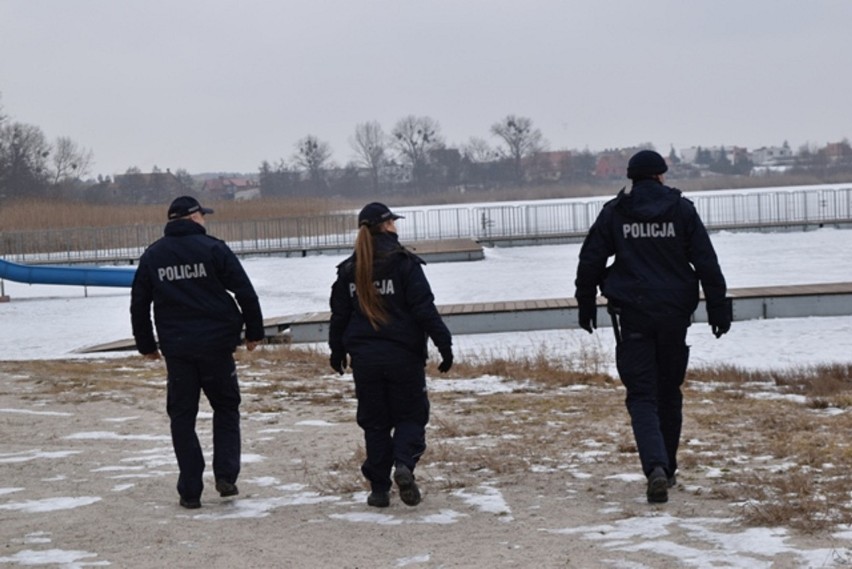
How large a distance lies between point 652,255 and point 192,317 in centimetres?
234

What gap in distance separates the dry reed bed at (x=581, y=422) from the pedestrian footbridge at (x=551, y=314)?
12.0 feet

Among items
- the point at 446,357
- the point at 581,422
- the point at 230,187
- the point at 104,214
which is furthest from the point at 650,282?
the point at 230,187

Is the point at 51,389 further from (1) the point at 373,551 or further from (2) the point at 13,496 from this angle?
(1) the point at 373,551

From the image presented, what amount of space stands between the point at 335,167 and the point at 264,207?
56.9 meters

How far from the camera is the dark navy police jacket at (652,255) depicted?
6.64m

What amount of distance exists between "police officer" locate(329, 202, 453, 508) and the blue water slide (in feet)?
73.3

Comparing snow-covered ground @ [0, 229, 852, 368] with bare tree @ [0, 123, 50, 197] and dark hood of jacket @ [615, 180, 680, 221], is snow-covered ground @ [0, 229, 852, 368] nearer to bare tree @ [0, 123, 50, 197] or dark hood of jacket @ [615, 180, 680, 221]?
dark hood of jacket @ [615, 180, 680, 221]

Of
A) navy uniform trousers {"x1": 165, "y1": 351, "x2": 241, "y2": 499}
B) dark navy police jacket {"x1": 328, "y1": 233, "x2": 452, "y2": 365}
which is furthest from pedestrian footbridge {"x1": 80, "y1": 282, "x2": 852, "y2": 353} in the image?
dark navy police jacket {"x1": 328, "y1": 233, "x2": 452, "y2": 365}

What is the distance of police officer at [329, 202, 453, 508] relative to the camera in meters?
6.72

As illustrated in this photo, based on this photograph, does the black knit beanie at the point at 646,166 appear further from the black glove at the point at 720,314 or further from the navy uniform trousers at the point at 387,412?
the navy uniform trousers at the point at 387,412

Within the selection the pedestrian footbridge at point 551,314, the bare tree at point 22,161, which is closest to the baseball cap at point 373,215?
the pedestrian footbridge at point 551,314

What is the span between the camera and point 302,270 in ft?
112

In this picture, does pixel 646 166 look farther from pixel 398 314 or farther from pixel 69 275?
pixel 69 275

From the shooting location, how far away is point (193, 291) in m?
7.00
